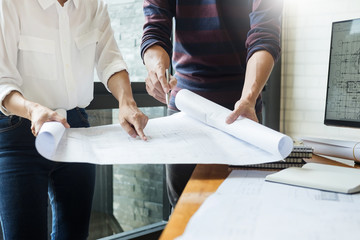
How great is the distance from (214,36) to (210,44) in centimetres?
2

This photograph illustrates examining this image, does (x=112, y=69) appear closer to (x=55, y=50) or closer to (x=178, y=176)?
(x=55, y=50)

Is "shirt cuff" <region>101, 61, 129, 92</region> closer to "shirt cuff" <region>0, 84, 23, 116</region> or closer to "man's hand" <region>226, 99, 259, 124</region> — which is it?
"shirt cuff" <region>0, 84, 23, 116</region>

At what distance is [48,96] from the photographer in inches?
41.3

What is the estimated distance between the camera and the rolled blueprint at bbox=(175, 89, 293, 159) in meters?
0.80

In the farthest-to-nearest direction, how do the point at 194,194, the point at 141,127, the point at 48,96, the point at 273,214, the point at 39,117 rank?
1. the point at 48,96
2. the point at 141,127
3. the point at 39,117
4. the point at 194,194
5. the point at 273,214

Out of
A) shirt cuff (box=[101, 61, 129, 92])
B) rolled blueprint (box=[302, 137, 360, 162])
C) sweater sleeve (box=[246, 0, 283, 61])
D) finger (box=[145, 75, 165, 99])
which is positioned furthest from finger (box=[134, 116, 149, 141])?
rolled blueprint (box=[302, 137, 360, 162])

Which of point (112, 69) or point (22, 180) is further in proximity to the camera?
point (112, 69)

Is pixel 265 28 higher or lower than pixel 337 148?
higher

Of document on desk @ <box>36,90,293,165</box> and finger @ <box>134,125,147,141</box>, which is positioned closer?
document on desk @ <box>36,90,293,165</box>

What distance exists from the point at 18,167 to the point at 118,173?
63.2 inches

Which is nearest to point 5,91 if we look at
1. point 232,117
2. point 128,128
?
point 128,128

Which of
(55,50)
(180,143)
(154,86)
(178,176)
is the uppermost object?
(55,50)

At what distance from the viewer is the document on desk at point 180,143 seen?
74cm

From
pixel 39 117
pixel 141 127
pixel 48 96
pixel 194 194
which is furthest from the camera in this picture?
pixel 48 96
